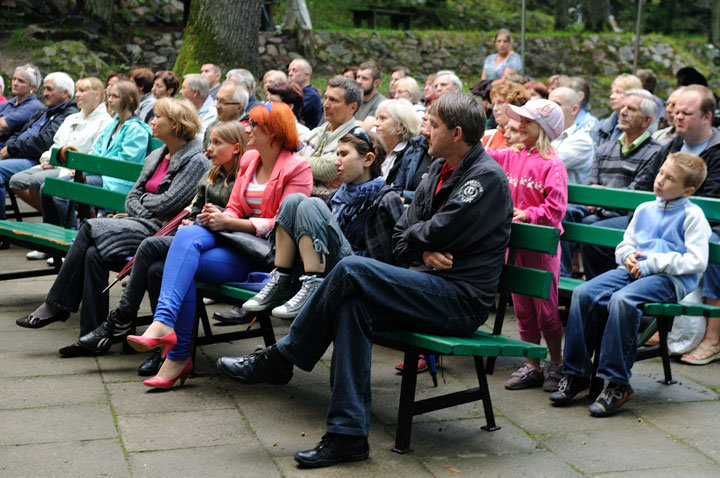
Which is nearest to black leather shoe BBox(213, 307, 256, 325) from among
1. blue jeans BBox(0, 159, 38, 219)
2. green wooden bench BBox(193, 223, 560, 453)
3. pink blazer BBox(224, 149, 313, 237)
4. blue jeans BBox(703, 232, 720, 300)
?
pink blazer BBox(224, 149, 313, 237)

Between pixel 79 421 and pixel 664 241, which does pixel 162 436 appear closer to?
pixel 79 421

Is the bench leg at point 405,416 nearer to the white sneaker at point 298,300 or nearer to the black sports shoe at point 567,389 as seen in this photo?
the white sneaker at point 298,300

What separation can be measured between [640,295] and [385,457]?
1.69 meters

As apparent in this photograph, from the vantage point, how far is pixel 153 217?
6270mm

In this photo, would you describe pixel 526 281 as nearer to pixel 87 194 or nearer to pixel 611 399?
pixel 611 399

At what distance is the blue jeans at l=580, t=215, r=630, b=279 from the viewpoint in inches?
265

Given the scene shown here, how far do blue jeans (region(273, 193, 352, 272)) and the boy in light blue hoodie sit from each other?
4.30 ft

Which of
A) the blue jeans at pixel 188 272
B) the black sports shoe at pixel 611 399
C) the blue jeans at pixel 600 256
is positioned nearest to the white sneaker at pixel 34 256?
the blue jeans at pixel 188 272

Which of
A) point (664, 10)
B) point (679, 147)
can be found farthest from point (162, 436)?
point (664, 10)

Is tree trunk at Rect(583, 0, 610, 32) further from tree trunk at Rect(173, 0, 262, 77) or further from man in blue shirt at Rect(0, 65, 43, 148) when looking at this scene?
man in blue shirt at Rect(0, 65, 43, 148)

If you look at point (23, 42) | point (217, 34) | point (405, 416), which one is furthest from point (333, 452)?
point (23, 42)

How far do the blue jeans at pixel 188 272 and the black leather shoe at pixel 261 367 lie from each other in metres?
0.64

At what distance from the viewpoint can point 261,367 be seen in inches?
177

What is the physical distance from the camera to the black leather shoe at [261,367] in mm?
4456
